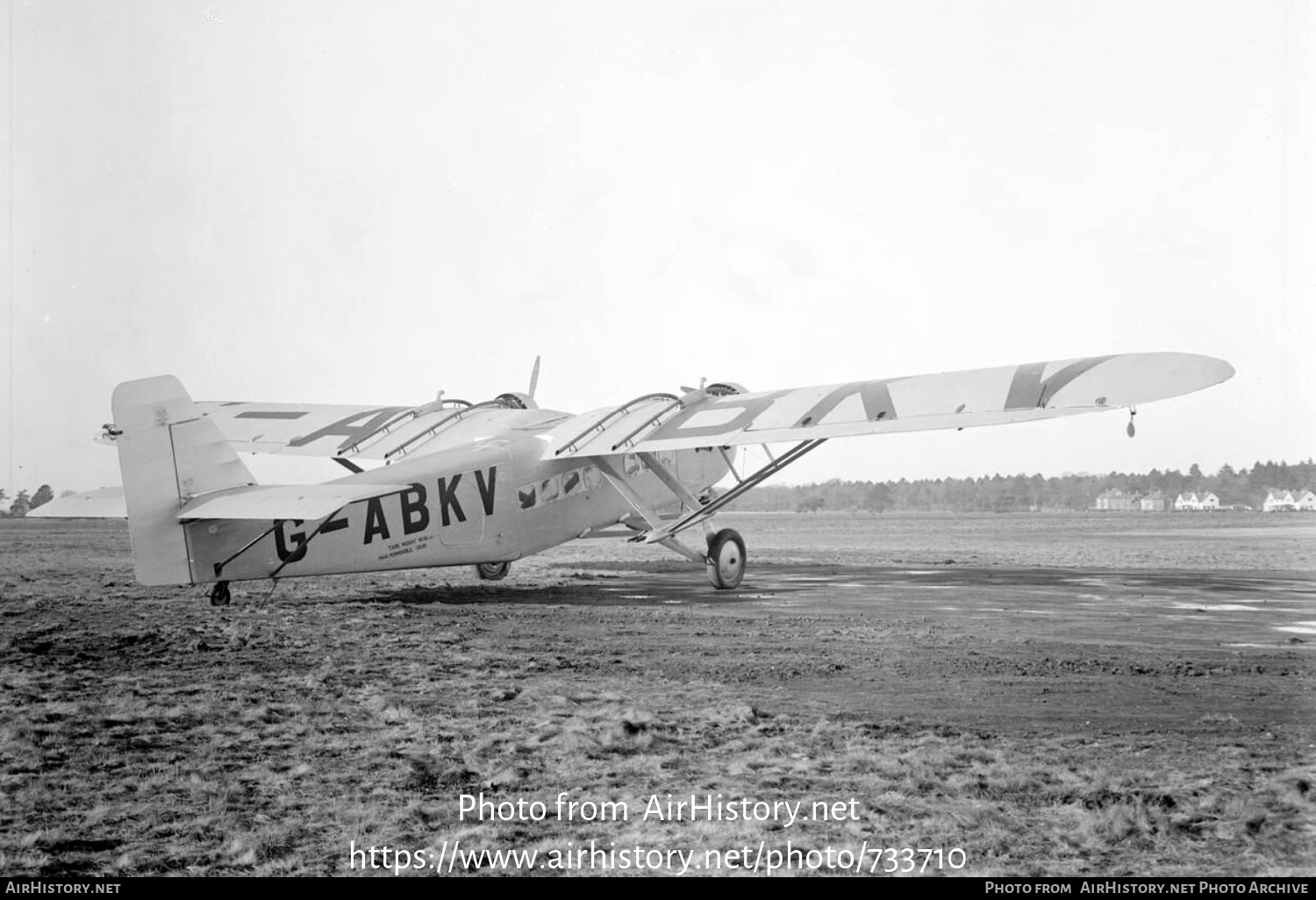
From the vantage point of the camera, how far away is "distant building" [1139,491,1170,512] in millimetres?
72250

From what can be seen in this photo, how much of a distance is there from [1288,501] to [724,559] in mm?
59596

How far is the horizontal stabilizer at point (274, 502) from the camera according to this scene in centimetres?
989

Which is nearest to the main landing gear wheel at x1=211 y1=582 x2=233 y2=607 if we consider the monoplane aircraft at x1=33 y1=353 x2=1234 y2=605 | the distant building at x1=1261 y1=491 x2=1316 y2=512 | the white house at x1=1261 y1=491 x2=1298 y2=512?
the monoplane aircraft at x1=33 y1=353 x2=1234 y2=605

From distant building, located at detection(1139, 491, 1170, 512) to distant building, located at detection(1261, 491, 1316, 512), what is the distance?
8752 mm

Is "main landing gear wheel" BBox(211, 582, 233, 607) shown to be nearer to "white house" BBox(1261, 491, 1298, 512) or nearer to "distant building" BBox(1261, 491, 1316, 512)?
"distant building" BBox(1261, 491, 1316, 512)

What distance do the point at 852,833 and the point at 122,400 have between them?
8.45 m

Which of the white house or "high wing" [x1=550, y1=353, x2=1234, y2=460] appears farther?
the white house

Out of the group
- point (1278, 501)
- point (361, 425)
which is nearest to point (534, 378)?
point (361, 425)

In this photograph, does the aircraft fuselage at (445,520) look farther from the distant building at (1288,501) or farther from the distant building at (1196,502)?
the distant building at (1196,502)

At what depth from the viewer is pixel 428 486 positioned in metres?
13.2

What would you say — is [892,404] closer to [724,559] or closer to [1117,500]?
[724,559]

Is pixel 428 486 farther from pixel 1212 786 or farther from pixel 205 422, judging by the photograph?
pixel 1212 786
